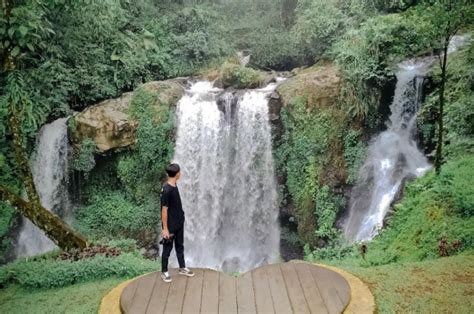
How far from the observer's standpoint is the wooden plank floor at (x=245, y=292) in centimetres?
551

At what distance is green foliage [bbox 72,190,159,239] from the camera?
49.0 feet

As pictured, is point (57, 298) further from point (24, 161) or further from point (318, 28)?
point (318, 28)

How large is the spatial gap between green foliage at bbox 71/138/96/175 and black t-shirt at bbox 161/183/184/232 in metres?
9.06

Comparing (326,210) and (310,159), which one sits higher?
(310,159)

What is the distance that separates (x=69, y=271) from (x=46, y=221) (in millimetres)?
1577

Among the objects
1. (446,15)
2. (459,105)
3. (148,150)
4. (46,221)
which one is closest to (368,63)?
(459,105)

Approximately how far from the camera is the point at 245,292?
5.94m

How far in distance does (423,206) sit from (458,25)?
3.55m

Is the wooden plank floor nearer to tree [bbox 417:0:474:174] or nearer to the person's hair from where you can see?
the person's hair

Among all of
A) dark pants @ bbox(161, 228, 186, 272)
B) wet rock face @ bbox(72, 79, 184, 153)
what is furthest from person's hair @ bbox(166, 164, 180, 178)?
wet rock face @ bbox(72, 79, 184, 153)

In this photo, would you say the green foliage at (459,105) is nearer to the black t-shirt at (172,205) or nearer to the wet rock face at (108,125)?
the black t-shirt at (172,205)

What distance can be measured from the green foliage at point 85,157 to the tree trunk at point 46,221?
6271 mm

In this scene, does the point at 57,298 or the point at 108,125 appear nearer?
the point at 57,298

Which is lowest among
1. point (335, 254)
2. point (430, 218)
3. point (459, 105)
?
point (335, 254)
